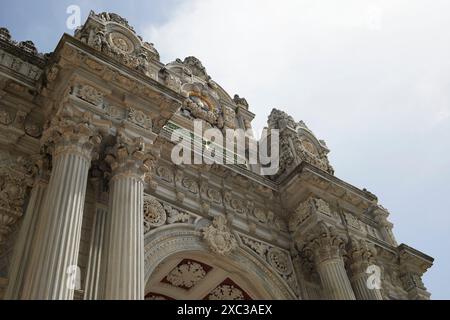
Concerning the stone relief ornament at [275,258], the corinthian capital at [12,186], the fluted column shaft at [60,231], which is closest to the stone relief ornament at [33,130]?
the corinthian capital at [12,186]

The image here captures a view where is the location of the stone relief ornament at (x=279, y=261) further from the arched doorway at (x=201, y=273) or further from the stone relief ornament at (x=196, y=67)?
the stone relief ornament at (x=196, y=67)

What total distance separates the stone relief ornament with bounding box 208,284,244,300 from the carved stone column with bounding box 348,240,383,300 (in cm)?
291

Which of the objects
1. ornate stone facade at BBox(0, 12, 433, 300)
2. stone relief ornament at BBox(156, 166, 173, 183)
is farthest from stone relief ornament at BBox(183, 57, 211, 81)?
stone relief ornament at BBox(156, 166, 173, 183)

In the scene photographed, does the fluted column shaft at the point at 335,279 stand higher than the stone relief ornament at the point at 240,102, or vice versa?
the stone relief ornament at the point at 240,102

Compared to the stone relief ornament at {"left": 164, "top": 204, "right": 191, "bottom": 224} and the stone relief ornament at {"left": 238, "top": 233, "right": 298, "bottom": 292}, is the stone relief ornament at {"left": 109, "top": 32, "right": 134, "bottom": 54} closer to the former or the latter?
the stone relief ornament at {"left": 164, "top": 204, "right": 191, "bottom": 224}

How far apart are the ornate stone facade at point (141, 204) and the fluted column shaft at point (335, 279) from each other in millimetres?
35

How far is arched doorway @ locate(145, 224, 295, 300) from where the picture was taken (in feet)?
38.1

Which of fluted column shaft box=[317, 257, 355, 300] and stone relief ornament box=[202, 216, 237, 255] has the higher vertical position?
stone relief ornament box=[202, 216, 237, 255]

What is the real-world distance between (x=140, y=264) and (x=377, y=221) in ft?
37.3

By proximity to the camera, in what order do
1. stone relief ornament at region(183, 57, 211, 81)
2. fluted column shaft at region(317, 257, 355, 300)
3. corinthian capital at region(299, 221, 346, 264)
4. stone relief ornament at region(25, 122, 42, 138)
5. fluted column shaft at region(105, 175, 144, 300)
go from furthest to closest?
stone relief ornament at region(183, 57, 211, 81), corinthian capital at region(299, 221, 346, 264), fluted column shaft at region(317, 257, 355, 300), stone relief ornament at region(25, 122, 42, 138), fluted column shaft at region(105, 175, 144, 300)

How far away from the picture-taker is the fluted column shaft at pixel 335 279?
475 inches

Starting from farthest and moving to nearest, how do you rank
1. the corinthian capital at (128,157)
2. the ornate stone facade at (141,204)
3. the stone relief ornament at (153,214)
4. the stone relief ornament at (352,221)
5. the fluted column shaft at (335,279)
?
the stone relief ornament at (352,221) < the fluted column shaft at (335,279) < the stone relief ornament at (153,214) < the corinthian capital at (128,157) < the ornate stone facade at (141,204)

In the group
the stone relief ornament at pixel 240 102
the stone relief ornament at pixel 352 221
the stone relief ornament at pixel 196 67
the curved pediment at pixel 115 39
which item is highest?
the stone relief ornament at pixel 196 67
